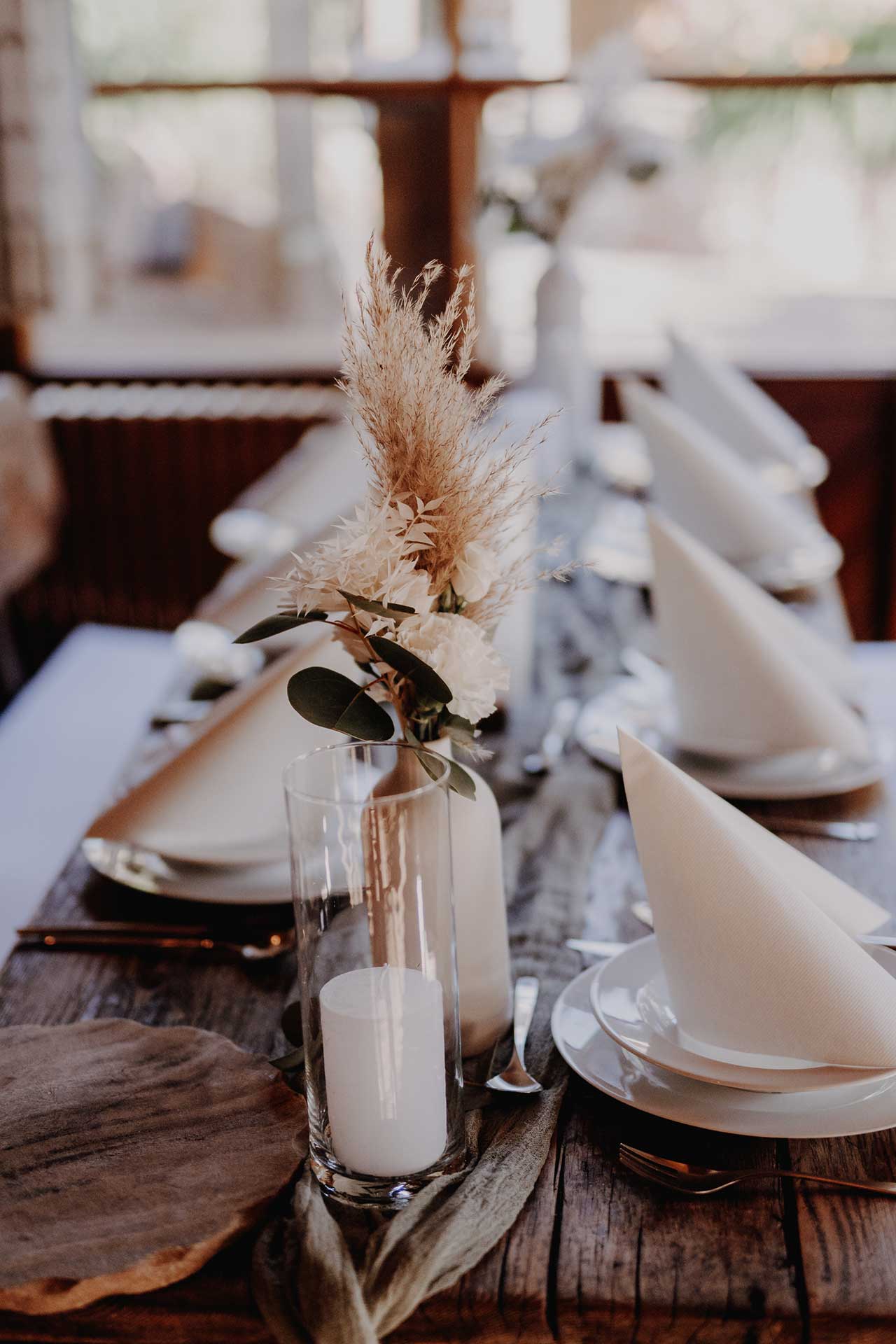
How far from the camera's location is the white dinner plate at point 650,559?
1859 mm

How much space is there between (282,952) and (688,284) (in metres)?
3.06

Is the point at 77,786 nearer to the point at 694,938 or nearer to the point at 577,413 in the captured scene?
the point at 577,413

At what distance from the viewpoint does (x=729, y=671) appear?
4.08ft

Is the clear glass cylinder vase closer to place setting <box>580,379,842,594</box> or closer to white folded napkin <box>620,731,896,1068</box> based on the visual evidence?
white folded napkin <box>620,731,896,1068</box>

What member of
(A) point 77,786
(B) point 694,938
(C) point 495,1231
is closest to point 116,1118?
(C) point 495,1231

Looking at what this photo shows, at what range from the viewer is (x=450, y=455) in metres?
0.73

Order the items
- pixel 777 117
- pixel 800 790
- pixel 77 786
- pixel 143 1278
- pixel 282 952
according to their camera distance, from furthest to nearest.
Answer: pixel 777 117 < pixel 77 786 < pixel 800 790 < pixel 282 952 < pixel 143 1278

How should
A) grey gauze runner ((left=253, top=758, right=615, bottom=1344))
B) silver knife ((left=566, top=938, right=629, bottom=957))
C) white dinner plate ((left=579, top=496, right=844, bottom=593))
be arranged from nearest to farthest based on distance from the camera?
grey gauze runner ((left=253, top=758, right=615, bottom=1344)), silver knife ((left=566, top=938, right=629, bottom=957)), white dinner plate ((left=579, top=496, right=844, bottom=593))

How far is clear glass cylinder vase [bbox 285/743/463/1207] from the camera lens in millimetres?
683

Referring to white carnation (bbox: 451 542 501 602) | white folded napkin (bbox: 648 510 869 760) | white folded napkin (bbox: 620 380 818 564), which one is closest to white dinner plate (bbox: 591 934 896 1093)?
white carnation (bbox: 451 542 501 602)

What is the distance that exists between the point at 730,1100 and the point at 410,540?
1.23 feet

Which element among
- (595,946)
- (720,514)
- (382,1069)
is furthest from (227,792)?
(720,514)

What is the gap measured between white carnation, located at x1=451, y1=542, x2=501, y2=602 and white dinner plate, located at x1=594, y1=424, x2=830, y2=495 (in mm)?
1532

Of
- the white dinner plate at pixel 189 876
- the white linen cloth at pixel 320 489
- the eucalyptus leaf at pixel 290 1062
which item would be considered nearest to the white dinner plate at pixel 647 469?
the white linen cloth at pixel 320 489
